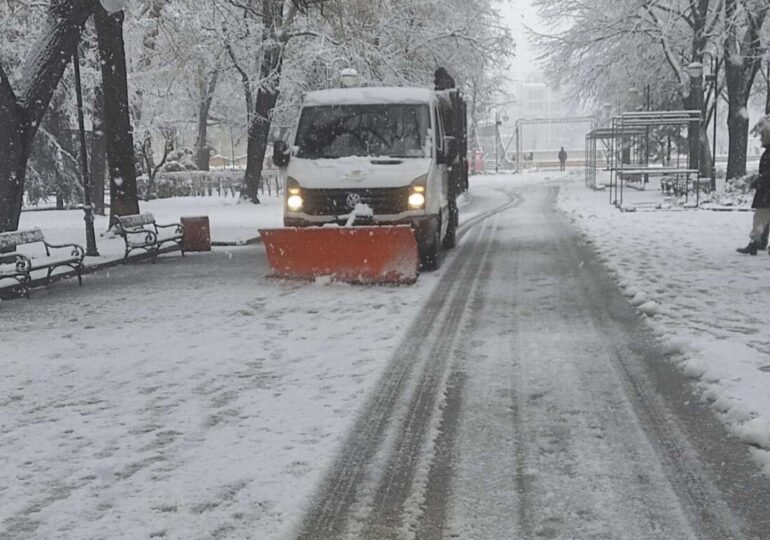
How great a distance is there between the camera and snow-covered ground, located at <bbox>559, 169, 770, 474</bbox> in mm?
5219

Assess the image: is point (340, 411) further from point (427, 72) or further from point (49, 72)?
point (427, 72)

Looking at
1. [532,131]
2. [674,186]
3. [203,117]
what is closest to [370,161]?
[674,186]

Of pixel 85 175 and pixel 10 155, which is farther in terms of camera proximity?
pixel 85 175

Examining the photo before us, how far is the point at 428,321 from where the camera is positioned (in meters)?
7.90

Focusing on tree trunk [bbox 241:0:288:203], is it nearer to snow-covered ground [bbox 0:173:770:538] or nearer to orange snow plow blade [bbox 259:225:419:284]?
snow-covered ground [bbox 0:173:770:538]

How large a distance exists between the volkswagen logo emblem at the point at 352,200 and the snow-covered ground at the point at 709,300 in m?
3.62

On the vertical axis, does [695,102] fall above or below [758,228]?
above

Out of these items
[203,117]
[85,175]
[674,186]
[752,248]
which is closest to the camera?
[752,248]

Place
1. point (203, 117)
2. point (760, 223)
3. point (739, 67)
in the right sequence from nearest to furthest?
point (760, 223) → point (739, 67) → point (203, 117)

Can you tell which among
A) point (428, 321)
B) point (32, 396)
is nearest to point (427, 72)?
point (428, 321)

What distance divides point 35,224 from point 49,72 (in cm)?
1065

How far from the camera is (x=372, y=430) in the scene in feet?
15.9

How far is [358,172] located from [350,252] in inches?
49.0

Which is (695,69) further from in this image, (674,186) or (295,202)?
(295,202)
